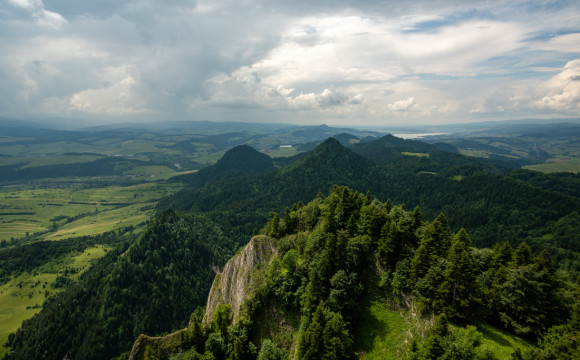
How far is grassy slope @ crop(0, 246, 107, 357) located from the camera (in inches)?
5310

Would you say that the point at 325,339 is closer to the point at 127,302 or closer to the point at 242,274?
the point at 242,274

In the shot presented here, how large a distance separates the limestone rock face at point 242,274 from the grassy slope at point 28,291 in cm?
12737

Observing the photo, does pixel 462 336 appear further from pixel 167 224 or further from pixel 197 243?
pixel 167 224

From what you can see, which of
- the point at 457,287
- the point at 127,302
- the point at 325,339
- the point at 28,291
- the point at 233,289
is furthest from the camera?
the point at 28,291

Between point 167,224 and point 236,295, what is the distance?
12614cm

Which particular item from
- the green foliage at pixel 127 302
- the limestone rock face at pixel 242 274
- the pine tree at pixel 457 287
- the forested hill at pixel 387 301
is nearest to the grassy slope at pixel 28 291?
the green foliage at pixel 127 302

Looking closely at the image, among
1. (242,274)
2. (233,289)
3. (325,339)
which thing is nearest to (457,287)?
(325,339)

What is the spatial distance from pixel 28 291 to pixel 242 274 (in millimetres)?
187360

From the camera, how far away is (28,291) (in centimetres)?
15938

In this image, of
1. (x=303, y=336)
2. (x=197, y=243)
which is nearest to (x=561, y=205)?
(x=303, y=336)

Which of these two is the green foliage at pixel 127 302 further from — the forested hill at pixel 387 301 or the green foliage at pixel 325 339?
the green foliage at pixel 325 339

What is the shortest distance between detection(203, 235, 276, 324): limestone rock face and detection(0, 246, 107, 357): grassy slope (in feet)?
418

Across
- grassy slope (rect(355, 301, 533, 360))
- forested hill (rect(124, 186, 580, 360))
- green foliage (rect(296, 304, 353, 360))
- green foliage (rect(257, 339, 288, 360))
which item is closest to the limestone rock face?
forested hill (rect(124, 186, 580, 360))

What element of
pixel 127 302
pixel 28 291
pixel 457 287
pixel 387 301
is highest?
pixel 457 287
